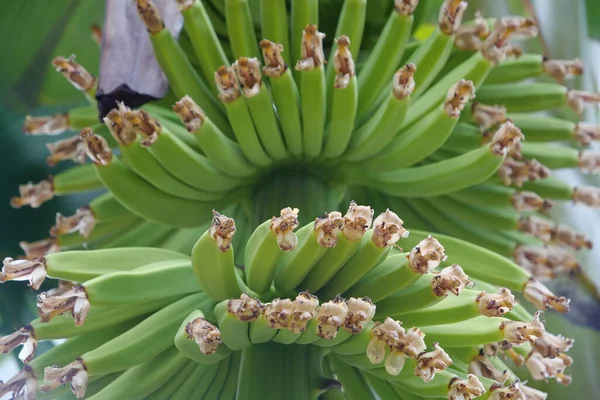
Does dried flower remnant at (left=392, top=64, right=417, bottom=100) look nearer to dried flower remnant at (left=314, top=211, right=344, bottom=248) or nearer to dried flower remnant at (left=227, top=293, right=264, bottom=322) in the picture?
dried flower remnant at (left=314, top=211, right=344, bottom=248)

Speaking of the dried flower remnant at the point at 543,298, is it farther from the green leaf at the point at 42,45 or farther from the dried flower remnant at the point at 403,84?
the green leaf at the point at 42,45

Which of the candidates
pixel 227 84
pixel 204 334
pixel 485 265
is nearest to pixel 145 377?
pixel 204 334

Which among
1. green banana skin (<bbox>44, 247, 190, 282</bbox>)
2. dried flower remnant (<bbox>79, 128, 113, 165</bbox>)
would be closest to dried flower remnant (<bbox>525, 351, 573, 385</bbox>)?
green banana skin (<bbox>44, 247, 190, 282</bbox>)

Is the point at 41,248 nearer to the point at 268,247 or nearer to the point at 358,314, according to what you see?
the point at 268,247

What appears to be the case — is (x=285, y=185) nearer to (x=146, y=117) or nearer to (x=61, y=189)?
(x=146, y=117)

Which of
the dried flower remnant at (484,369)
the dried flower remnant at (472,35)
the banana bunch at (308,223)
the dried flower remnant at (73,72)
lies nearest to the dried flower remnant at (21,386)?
the banana bunch at (308,223)

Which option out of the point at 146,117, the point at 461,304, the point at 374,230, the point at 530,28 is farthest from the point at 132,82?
the point at 530,28
